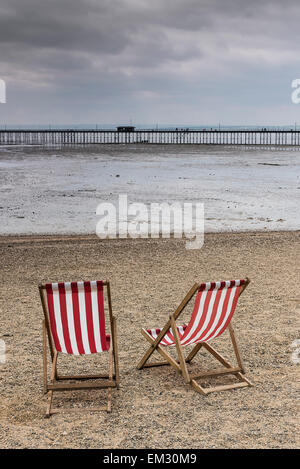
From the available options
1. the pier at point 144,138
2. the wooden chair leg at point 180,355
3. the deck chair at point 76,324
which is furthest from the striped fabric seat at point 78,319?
the pier at point 144,138

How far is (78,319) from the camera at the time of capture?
13.8ft

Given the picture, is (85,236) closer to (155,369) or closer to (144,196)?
(155,369)

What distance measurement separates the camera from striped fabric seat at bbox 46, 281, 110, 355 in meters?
4.08

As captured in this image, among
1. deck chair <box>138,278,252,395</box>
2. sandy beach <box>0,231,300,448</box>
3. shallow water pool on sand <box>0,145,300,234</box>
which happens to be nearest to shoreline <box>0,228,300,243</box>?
shallow water pool on sand <box>0,145,300,234</box>

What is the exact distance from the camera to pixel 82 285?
4047 millimetres

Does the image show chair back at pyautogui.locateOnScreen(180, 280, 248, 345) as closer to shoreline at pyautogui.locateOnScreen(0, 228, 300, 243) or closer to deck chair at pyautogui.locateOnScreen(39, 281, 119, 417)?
deck chair at pyautogui.locateOnScreen(39, 281, 119, 417)

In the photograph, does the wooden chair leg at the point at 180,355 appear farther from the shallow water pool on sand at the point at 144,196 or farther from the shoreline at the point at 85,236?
the shallow water pool on sand at the point at 144,196

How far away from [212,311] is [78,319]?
104 cm

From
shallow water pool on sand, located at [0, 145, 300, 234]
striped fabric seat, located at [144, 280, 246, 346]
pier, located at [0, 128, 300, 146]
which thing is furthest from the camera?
pier, located at [0, 128, 300, 146]

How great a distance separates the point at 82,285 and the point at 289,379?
1860mm

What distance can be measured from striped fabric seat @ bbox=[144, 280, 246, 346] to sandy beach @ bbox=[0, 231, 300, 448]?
1.44 feet

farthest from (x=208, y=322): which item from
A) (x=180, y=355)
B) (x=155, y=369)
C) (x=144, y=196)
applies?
(x=144, y=196)
